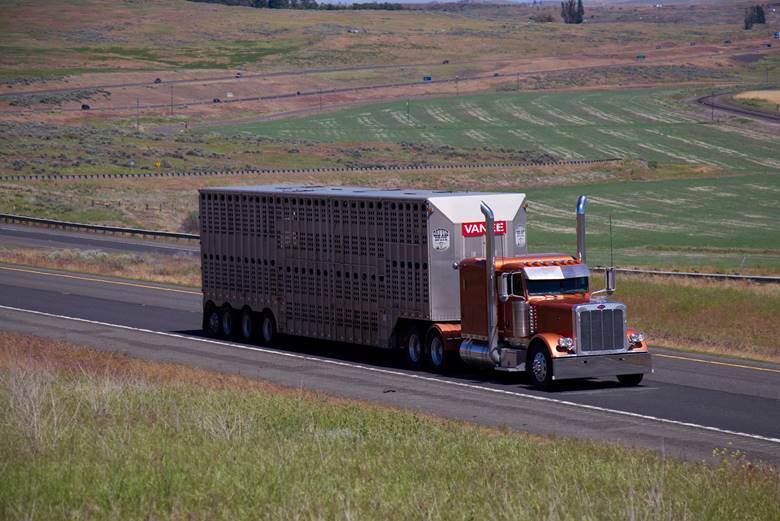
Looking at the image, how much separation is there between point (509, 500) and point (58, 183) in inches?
3427

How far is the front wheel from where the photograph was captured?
2577cm

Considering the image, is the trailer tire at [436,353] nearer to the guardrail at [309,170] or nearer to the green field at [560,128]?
the guardrail at [309,170]

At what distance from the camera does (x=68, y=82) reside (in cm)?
17762

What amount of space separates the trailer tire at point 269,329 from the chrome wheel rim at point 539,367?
30.5ft

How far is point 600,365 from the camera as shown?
2567 centimetres

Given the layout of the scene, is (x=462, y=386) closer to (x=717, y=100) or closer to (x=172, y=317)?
(x=172, y=317)

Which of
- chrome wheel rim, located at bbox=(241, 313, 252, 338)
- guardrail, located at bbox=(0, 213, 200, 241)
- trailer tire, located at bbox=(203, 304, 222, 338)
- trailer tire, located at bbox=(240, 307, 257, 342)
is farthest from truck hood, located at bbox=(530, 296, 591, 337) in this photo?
guardrail, located at bbox=(0, 213, 200, 241)

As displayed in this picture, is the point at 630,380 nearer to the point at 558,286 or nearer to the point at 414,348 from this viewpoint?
the point at 558,286

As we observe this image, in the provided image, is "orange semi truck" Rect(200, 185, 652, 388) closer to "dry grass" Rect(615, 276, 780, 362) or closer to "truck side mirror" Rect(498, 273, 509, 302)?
"truck side mirror" Rect(498, 273, 509, 302)

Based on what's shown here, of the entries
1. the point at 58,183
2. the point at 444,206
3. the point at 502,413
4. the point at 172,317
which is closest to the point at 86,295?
the point at 172,317

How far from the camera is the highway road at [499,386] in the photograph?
21375mm

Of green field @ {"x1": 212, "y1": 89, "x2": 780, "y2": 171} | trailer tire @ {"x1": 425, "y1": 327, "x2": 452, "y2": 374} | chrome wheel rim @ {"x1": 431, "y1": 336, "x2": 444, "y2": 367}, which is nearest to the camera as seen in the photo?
trailer tire @ {"x1": 425, "y1": 327, "x2": 452, "y2": 374}

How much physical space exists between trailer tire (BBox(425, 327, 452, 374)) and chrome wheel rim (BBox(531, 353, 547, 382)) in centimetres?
262

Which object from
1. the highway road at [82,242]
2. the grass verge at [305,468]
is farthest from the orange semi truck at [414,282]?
the highway road at [82,242]
